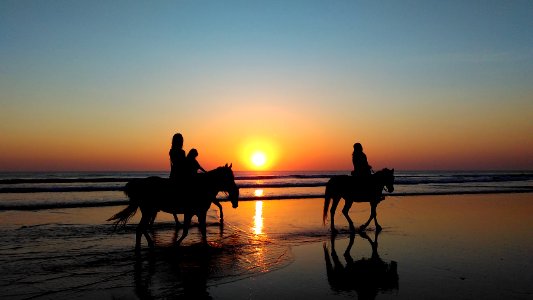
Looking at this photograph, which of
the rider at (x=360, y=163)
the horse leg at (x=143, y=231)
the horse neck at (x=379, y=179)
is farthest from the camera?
the horse neck at (x=379, y=179)

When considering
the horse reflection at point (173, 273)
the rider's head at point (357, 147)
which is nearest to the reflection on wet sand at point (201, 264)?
the horse reflection at point (173, 273)

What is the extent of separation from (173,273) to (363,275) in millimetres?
3275

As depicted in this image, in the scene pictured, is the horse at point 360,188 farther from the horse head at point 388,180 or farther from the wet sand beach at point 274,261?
the wet sand beach at point 274,261

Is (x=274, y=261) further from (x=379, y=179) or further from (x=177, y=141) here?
(x=379, y=179)

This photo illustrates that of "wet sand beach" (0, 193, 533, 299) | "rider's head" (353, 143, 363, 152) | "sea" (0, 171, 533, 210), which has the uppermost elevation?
"rider's head" (353, 143, 363, 152)

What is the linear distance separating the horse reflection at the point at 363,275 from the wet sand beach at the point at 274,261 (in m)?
0.02

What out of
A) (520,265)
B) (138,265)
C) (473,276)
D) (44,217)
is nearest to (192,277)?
(138,265)

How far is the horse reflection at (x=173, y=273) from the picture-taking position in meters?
5.71

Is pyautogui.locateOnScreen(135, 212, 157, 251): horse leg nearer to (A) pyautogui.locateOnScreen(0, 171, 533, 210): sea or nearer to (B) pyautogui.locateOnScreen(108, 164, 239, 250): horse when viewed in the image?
(B) pyautogui.locateOnScreen(108, 164, 239, 250): horse

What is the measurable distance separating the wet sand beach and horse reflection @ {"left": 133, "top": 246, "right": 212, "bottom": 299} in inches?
0.7

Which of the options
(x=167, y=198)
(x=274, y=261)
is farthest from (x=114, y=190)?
(x=274, y=261)

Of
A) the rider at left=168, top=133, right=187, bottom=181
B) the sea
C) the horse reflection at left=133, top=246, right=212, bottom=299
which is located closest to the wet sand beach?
the horse reflection at left=133, top=246, right=212, bottom=299

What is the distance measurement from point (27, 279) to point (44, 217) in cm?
949

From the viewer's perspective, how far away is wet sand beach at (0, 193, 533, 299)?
5.87m
